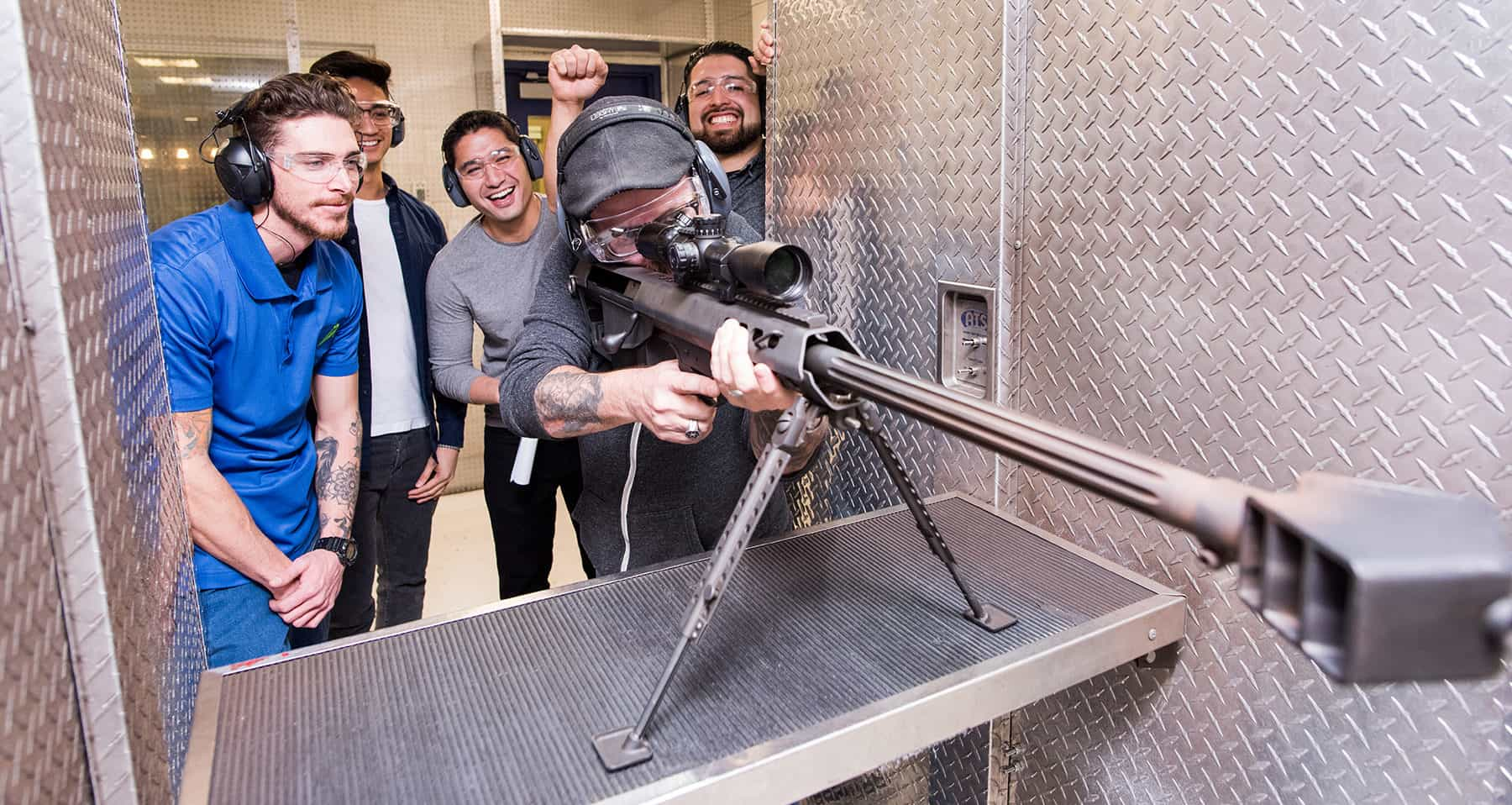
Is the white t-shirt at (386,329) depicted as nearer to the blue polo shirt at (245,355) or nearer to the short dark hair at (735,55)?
the blue polo shirt at (245,355)

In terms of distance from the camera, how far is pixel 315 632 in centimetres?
200

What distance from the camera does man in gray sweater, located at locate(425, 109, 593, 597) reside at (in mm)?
2598

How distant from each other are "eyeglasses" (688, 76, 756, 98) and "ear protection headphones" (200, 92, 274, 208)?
1.14 m

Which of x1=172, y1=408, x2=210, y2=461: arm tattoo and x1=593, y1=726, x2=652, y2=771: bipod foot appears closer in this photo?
x1=593, y1=726, x2=652, y2=771: bipod foot

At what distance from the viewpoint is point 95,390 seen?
0.86m

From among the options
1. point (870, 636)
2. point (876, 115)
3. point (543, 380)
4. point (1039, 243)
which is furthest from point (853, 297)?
point (870, 636)

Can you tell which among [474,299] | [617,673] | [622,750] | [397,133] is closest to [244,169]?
[474,299]

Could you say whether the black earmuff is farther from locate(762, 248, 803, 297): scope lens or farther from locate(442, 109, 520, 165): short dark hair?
locate(762, 248, 803, 297): scope lens

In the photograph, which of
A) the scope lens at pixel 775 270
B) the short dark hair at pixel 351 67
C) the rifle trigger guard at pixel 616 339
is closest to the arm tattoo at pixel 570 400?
the rifle trigger guard at pixel 616 339

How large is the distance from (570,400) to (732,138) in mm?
1284

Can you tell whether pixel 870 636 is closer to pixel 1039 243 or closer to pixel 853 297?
pixel 1039 243

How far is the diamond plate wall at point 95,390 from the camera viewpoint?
2.50ft

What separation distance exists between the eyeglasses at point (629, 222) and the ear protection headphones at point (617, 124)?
38mm

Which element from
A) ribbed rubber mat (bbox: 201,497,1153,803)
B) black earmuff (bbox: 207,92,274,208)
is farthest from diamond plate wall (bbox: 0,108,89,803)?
black earmuff (bbox: 207,92,274,208)
